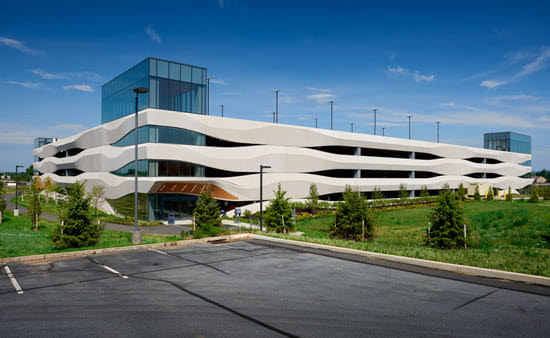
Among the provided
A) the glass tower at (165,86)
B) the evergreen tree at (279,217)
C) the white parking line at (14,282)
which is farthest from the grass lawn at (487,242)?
the glass tower at (165,86)

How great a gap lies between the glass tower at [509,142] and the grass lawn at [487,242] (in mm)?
70154

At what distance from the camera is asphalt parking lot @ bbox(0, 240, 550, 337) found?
25.7 ft

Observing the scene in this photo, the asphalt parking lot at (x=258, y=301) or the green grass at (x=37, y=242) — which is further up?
the asphalt parking lot at (x=258, y=301)

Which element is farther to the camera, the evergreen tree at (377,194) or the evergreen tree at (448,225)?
the evergreen tree at (377,194)

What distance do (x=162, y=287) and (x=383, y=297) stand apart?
6.46m

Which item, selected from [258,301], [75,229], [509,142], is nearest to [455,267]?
[258,301]

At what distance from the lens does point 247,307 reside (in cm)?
926

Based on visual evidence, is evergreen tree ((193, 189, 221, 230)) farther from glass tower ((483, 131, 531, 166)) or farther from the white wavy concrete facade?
glass tower ((483, 131, 531, 166))

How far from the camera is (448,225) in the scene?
2119 centimetres

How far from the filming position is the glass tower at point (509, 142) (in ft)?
317

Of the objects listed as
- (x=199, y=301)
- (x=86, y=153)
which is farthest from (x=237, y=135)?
(x=199, y=301)

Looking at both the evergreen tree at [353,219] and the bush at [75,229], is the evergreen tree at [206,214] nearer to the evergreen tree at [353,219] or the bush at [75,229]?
the bush at [75,229]

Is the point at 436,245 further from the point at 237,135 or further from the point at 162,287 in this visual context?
the point at 237,135

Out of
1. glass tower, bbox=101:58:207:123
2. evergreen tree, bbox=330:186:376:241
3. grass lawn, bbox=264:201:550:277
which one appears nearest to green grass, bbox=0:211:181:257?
grass lawn, bbox=264:201:550:277
